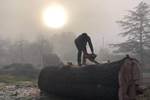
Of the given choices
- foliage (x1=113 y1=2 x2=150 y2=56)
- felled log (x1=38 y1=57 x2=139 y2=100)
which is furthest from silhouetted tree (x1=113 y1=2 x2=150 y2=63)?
felled log (x1=38 y1=57 x2=139 y2=100)

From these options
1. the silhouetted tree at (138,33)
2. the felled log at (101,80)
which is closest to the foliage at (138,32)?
the silhouetted tree at (138,33)

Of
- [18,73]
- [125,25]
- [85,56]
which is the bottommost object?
[18,73]

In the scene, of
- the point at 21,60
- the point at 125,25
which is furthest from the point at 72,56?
the point at 125,25

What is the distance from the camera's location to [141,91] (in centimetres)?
1214

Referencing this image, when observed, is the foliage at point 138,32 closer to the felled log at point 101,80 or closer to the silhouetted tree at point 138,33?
the silhouetted tree at point 138,33

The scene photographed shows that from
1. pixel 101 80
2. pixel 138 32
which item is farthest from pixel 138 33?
pixel 101 80

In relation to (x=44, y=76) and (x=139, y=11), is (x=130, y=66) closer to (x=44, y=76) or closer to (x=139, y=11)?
(x=44, y=76)

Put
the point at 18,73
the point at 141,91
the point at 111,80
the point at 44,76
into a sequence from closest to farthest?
the point at 111,80, the point at 141,91, the point at 44,76, the point at 18,73

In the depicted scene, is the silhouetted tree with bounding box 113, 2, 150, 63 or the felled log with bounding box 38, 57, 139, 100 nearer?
the felled log with bounding box 38, 57, 139, 100

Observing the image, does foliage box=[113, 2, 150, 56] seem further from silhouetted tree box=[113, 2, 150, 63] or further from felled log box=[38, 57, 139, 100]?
felled log box=[38, 57, 139, 100]

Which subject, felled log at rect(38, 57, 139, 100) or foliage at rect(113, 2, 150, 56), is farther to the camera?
foliage at rect(113, 2, 150, 56)

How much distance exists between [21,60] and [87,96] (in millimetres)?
73396

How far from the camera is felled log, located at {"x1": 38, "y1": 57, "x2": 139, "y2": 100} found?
36.4 feet

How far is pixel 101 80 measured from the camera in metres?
11.5
